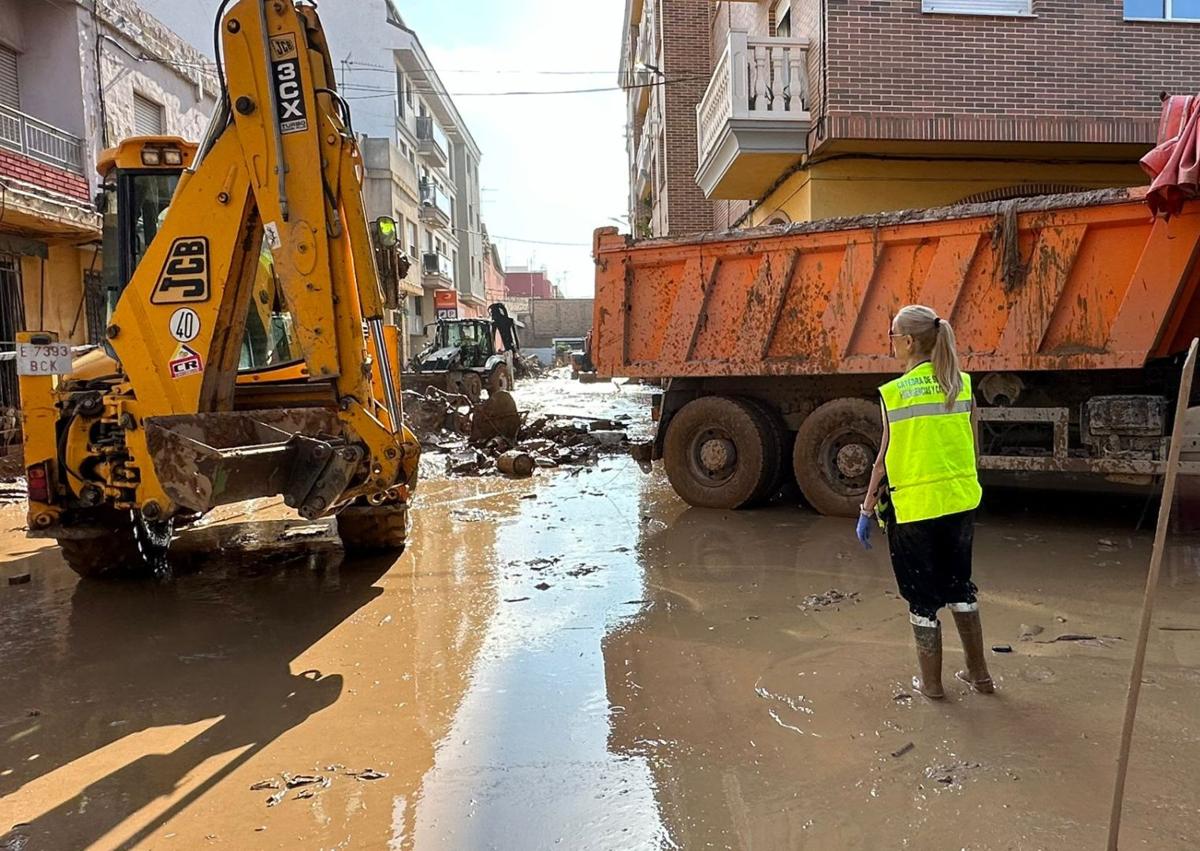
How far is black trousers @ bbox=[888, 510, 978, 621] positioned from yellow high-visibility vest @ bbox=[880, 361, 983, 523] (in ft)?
0.20

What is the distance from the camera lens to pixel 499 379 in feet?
67.3

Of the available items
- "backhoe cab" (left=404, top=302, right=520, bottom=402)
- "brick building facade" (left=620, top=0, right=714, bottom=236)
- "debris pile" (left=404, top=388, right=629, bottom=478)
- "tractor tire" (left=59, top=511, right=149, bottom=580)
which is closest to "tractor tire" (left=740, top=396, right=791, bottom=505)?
"debris pile" (left=404, top=388, right=629, bottom=478)

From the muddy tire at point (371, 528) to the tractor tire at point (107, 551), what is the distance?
1398mm

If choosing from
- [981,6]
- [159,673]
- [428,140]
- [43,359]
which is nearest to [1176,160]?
[981,6]

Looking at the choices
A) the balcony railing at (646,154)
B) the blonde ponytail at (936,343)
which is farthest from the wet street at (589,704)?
the balcony railing at (646,154)

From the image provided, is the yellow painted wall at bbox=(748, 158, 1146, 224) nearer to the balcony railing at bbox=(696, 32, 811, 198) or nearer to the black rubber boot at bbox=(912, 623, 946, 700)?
the balcony railing at bbox=(696, 32, 811, 198)

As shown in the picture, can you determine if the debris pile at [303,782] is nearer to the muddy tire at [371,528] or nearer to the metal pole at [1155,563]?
the metal pole at [1155,563]

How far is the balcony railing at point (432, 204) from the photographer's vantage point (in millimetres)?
36188

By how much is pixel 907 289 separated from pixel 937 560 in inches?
148

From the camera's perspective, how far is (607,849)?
2566 millimetres

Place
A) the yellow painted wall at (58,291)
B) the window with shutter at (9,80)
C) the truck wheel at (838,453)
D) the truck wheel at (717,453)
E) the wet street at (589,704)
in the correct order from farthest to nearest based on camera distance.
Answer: the window with shutter at (9,80) < the yellow painted wall at (58,291) < the truck wheel at (717,453) < the truck wheel at (838,453) < the wet street at (589,704)

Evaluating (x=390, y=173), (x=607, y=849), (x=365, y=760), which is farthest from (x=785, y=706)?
(x=390, y=173)

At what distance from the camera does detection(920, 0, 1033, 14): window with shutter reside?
9680 millimetres

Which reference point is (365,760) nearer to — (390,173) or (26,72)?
(26,72)
